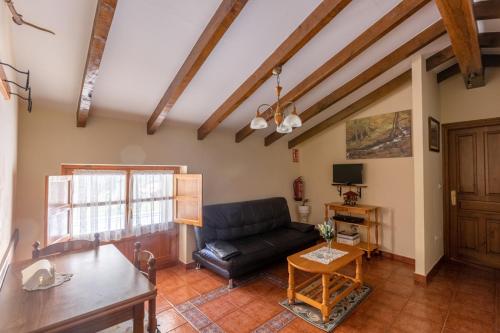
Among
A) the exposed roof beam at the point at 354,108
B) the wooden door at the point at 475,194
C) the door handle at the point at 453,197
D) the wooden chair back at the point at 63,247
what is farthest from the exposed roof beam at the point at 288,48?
→ the door handle at the point at 453,197

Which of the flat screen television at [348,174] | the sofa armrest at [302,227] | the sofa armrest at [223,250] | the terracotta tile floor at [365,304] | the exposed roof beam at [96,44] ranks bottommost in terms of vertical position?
the terracotta tile floor at [365,304]

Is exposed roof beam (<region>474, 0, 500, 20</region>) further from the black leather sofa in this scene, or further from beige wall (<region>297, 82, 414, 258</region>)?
the black leather sofa

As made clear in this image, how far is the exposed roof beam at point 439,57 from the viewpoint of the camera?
10.3ft

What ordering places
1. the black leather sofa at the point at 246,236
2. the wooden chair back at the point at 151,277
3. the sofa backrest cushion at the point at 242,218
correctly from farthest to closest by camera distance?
the sofa backrest cushion at the point at 242,218 → the black leather sofa at the point at 246,236 → the wooden chair back at the point at 151,277

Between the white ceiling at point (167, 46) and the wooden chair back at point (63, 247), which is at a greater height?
the white ceiling at point (167, 46)

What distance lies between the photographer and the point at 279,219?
15.3ft

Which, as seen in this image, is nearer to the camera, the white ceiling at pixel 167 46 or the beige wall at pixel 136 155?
the white ceiling at pixel 167 46

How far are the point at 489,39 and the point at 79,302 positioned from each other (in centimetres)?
478

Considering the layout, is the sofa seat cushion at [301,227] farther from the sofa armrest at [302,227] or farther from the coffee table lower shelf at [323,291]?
the coffee table lower shelf at [323,291]

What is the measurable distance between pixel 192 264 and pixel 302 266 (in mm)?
1963

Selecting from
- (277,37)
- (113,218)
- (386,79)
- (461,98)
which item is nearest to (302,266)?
(277,37)

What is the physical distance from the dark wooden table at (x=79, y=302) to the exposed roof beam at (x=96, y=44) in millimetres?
1604

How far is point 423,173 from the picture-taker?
3131mm

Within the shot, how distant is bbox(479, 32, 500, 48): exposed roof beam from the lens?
2.92 metres
